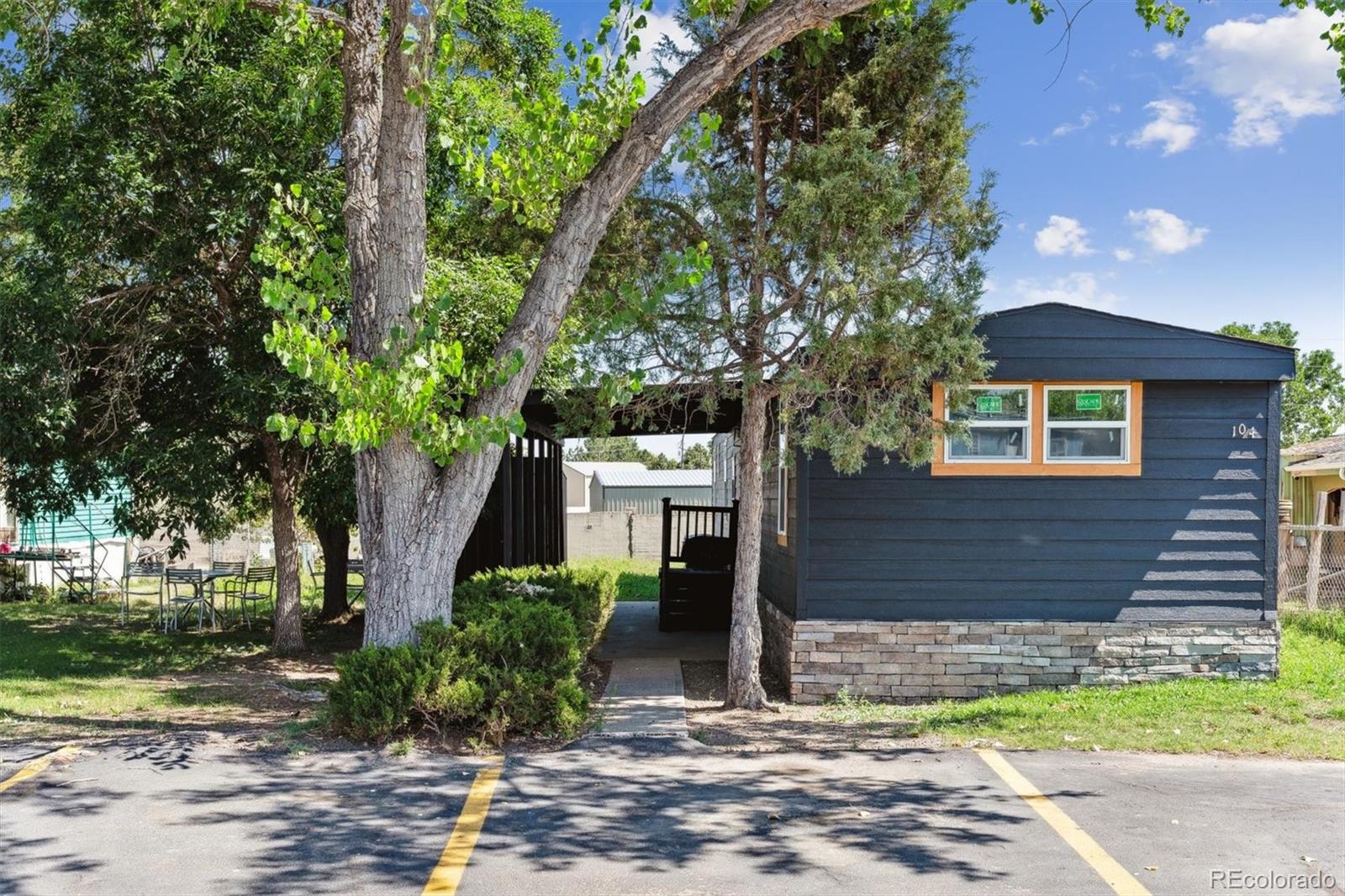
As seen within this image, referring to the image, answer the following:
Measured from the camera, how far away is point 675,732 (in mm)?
7633

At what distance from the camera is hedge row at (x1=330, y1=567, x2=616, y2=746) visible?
22.6 ft

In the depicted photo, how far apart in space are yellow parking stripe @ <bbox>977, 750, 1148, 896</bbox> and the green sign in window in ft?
11.9

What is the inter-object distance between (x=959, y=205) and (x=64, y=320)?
25.9 ft

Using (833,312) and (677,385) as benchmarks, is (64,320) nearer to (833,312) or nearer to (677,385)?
(677,385)

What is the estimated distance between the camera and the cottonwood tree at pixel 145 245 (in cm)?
920

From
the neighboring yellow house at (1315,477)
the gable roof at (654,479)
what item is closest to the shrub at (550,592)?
the neighboring yellow house at (1315,477)

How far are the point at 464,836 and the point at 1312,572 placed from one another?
12613 mm

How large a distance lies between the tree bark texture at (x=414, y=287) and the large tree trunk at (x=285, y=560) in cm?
463

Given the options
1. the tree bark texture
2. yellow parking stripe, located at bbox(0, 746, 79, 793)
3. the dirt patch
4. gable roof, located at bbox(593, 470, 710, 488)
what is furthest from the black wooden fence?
gable roof, located at bbox(593, 470, 710, 488)

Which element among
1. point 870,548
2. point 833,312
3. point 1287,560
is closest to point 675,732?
point 870,548

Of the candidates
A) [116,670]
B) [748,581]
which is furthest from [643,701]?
[116,670]

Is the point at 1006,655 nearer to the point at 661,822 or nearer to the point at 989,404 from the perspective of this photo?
the point at 989,404

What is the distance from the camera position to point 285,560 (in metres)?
12.0

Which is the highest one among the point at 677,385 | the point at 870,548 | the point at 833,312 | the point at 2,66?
the point at 2,66
